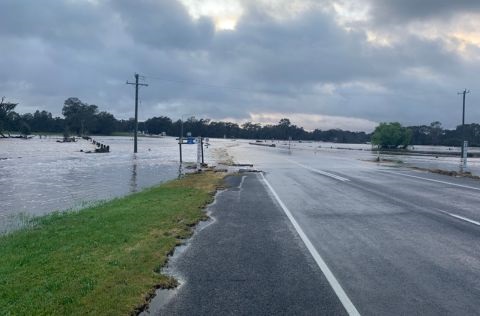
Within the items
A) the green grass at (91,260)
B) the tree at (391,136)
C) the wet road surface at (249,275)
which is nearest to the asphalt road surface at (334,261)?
the wet road surface at (249,275)

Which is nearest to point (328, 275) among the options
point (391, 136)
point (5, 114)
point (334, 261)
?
point (334, 261)

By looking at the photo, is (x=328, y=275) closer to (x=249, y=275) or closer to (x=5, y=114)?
(x=249, y=275)

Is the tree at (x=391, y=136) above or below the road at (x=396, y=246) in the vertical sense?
above

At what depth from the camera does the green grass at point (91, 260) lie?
5.38m

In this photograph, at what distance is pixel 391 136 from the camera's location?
106562mm

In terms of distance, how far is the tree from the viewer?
349ft

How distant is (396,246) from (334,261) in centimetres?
168

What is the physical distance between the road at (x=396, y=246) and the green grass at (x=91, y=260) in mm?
2588

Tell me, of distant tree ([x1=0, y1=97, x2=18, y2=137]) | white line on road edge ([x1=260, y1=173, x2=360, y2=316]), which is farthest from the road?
distant tree ([x1=0, y1=97, x2=18, y2=137])

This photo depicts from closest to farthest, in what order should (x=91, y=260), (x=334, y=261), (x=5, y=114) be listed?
(x=91, y=260), (x=334, y=261), (x=5, y=114)

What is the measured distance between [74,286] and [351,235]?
18.1ft

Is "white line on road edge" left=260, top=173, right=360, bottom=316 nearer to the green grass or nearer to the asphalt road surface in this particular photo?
the asphalt road surface

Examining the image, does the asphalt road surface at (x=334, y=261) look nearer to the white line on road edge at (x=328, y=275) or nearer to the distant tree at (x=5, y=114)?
the white line on road edge at (x=328, y=275)

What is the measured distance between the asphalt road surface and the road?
0.02 meters
